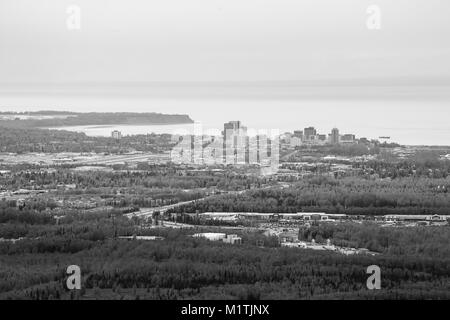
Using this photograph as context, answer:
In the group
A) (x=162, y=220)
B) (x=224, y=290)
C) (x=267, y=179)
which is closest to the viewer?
(x=224, y=290)

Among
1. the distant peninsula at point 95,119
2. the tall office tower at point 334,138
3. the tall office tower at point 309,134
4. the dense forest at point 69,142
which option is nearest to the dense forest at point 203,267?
the dense forest at point 69,142

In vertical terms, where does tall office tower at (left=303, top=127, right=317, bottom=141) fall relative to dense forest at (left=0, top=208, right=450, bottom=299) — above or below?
above

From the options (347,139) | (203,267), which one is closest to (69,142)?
(347,139)

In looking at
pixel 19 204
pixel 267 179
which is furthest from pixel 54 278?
pixel 267 179

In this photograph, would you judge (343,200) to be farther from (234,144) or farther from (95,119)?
(95,119)

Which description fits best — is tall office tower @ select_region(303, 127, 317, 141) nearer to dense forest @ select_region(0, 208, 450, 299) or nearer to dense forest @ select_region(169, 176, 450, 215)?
dense forest @ select_region(169, 176, 450, 215)

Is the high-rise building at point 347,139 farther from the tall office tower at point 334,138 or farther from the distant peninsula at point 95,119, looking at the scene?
the distant peninsula at point 95,119

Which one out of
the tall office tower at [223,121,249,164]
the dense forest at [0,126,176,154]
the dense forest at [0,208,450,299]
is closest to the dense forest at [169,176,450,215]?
the dense forest at [0,208,450,299]

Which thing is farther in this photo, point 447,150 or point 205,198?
point 447,150

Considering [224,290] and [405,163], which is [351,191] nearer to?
[405,163]
